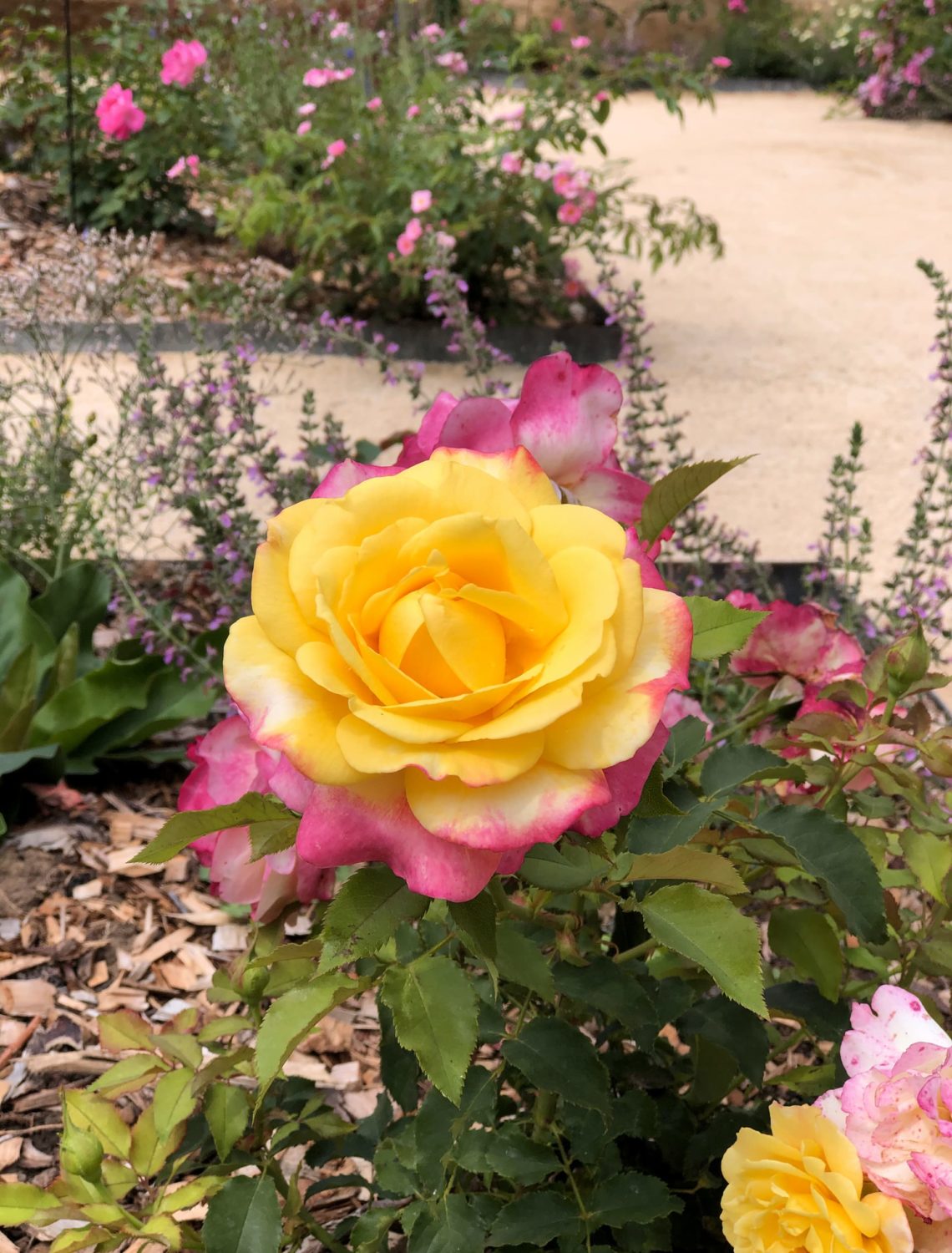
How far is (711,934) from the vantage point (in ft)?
2.14

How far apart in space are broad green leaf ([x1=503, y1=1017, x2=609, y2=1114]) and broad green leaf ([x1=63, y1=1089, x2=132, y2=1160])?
38cm

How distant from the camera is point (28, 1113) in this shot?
1.46m

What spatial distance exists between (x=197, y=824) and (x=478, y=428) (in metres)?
0.27

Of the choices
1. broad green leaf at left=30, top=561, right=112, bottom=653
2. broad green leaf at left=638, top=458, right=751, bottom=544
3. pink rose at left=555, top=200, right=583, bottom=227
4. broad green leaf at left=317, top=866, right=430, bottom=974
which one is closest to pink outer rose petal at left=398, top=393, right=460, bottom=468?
broad green leaf at left=638, top=458, right=751, bottom=544

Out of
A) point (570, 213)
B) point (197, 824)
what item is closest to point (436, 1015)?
point (197, 824)

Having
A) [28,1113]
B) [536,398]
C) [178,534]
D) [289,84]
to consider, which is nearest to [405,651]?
[536,398]

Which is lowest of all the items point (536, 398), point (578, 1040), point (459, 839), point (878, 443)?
point (878, 443)

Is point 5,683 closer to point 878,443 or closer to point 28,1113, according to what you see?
point 28,1113

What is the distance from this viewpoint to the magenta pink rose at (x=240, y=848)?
763 mm

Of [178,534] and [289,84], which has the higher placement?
[289,84]

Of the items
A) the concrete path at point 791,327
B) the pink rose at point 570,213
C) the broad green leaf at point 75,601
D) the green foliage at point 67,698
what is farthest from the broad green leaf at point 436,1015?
the pink rose at point 570,213

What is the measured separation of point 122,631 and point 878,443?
9.46 ft

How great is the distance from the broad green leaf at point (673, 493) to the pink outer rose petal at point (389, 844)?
0.24 meters

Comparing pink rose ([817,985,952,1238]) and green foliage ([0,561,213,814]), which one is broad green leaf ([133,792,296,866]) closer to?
pink rose ([817,985,952,1238])
